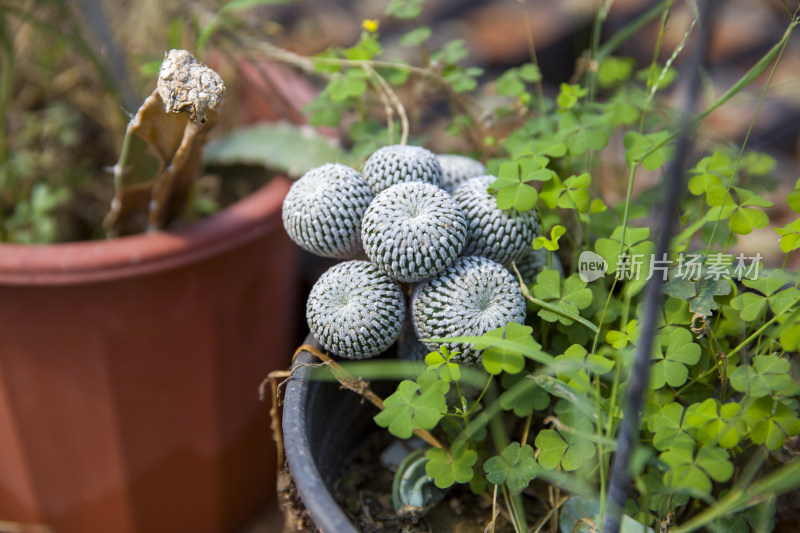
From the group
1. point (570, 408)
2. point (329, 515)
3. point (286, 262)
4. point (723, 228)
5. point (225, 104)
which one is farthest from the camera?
point (225, 104)

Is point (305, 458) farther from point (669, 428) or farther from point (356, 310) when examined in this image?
point (669, 428)

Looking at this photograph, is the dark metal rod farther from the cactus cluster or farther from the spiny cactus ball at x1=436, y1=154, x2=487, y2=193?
the spiny cactus ball at x1=436, y1=154, x2=487, y2=193

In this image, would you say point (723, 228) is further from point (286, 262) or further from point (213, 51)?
point (213, 51)

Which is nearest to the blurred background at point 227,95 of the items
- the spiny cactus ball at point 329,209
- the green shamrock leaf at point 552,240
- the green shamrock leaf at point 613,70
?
the green shamrock leaf at point 613,70

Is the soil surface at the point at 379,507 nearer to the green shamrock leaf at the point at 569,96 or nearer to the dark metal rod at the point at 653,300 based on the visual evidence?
the dark metal rod at the point at 653,300

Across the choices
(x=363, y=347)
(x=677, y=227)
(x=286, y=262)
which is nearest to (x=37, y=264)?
(x=286, y=262)
